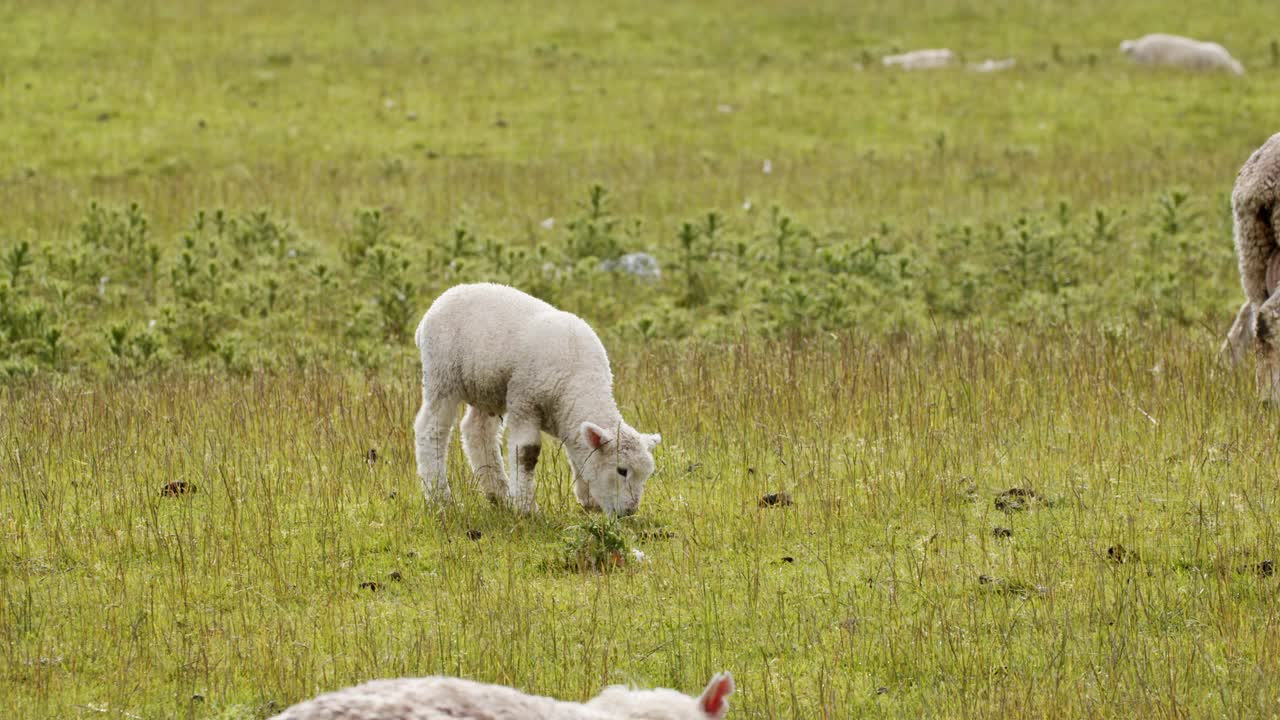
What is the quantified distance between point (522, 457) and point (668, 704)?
12.5 ft

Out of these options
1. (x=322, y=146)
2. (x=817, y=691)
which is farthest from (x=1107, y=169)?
(x=817, y=691)

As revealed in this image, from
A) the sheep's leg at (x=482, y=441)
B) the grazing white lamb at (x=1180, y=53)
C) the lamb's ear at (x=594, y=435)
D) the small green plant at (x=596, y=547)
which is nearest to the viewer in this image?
the small green plant at (x=596, y=547)

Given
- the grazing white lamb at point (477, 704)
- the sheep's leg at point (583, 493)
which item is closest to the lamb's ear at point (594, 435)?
the sheep's leg at point (583, 493)

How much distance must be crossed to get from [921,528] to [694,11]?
3754 cm

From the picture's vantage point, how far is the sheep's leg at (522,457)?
7945mm

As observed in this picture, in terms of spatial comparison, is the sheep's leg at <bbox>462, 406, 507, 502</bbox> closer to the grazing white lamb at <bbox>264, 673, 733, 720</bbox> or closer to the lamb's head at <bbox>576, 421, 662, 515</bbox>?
the lamb's head at <bbox>576, 421, 662, 515</bbox>

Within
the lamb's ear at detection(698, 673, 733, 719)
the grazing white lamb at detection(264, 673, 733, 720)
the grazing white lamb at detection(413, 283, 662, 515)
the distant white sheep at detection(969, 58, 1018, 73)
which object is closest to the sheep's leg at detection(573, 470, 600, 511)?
the grazing white lamb at detection(413, 283, 662, 515)

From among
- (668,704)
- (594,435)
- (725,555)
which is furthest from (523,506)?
(668,704)

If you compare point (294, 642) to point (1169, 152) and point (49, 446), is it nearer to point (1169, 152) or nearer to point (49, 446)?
point (49, 446)

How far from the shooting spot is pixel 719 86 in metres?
33.5

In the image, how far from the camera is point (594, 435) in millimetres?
7516

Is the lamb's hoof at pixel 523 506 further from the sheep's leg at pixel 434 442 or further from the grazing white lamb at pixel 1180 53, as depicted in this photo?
the grazing white lamb at pixel 1180 53

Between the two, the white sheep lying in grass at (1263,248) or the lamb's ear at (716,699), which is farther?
the white sheep lying in grass at (1263,248)

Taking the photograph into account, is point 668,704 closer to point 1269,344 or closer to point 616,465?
point 616,465
